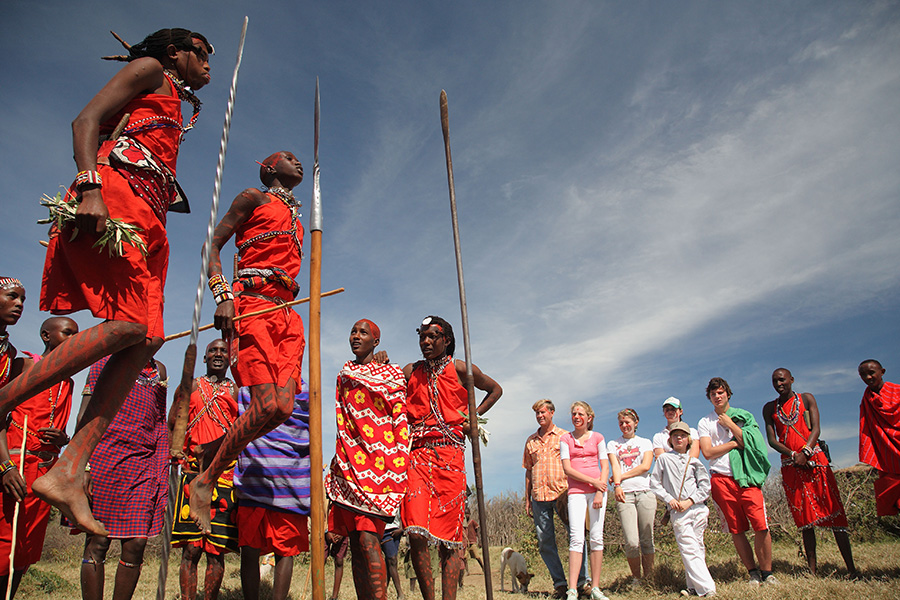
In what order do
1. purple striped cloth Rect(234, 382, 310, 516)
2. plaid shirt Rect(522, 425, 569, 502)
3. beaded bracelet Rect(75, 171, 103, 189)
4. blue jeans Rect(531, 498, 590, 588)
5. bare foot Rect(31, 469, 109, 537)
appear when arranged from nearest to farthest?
1. bare foot Rect(31, 469, 109, 537)
2. beaded bracelet Rect(75, 171, 103, 189)
3. purple striped cloth Rect(234, 382, 310, 516)
4. blue jeans Rect(531, 498, 590, 588)
5. plaid shirt Rect(522, 425, 569, 502)

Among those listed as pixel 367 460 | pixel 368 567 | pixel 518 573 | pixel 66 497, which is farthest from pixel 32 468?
pixel 518 573

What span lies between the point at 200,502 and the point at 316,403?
68.7 inches

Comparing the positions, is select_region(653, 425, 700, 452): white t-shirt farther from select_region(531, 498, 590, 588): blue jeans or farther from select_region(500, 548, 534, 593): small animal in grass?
select_region(500, 548, 534, 593): small animal in grass

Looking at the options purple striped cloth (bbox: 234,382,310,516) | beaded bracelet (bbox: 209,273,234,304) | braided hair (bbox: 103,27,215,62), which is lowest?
purple striped cloth (bbox: 234,382,310,516)

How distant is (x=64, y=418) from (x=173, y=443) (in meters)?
3.84

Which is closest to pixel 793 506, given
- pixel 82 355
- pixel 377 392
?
pixel 377 392

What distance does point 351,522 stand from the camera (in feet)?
14.2

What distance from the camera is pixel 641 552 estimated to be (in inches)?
302

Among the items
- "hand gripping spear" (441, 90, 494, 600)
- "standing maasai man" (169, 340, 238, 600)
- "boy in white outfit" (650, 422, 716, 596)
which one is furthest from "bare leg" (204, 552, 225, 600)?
"boy in white outfit" (650, 422, 716, 596)

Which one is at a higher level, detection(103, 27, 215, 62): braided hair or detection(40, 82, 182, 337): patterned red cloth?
detection(103, 27, 215, 62): braided hair

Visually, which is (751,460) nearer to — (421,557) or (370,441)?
(421,557)

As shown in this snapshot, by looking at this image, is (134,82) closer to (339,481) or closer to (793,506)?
(339,481)

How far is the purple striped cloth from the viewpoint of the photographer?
4.77 meters

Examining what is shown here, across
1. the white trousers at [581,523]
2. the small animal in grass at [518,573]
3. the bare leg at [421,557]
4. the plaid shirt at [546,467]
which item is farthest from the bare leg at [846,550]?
the bare leg at [421,557]
